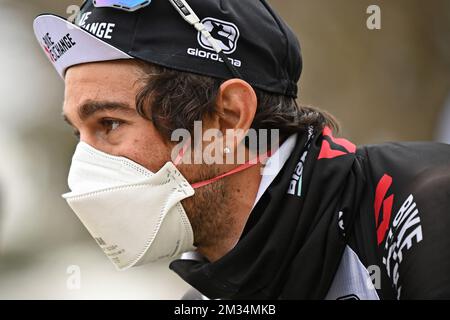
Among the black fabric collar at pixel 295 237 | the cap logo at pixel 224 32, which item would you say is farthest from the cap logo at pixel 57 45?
the black fabric collar at pixel 295 237

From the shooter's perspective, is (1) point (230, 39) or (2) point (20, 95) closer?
(1) point (230, 39)

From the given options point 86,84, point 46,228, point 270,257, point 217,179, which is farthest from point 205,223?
point 46,228

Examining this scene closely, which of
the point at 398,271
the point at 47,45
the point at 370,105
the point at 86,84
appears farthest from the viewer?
A: the point at 370,105

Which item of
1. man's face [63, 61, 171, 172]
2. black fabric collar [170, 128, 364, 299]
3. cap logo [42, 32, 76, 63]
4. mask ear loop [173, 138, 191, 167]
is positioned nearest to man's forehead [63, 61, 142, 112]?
man's face [63, 61, 171, 172]

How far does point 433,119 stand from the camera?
26.7 ft

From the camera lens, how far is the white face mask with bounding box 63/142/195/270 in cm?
249

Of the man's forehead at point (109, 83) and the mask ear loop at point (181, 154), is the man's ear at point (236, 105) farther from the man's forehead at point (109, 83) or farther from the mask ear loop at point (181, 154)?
the man's forehead at point (109, 83)

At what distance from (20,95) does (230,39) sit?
19.0ft

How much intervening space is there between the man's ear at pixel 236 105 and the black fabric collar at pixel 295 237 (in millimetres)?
260

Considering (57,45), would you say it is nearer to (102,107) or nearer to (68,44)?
(68,44)

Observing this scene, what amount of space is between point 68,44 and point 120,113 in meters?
0.37
